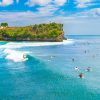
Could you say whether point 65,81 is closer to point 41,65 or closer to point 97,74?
point 97,74

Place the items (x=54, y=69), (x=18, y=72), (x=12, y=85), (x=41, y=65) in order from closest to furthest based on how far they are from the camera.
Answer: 1. (x=12, y=85)
2. (x=18, y=72)
3. (x=54, y=69)
4. (x=41, y=65)

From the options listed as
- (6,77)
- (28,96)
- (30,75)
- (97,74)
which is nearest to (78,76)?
(97,74)

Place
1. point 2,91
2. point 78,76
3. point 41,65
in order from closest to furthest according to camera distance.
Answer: point 2,91 → point 78,76 → point 41,65

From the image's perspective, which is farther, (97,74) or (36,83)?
(97,74)

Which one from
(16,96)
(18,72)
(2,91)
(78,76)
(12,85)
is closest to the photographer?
(16,96)

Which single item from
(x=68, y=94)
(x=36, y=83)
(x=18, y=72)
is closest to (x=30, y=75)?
(x=18, y=72)

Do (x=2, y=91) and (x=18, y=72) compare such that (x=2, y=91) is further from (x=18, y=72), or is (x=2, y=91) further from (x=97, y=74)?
(x=97, y=74)

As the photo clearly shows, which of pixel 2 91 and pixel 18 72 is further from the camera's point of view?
pixel 18 72

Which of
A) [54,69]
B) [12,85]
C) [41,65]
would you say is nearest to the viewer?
[12,85]
